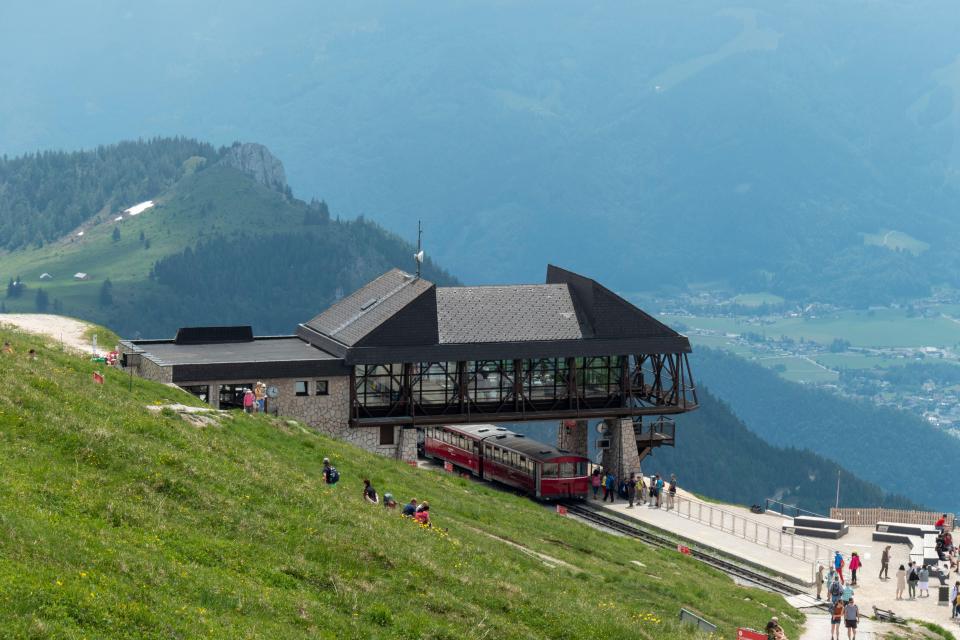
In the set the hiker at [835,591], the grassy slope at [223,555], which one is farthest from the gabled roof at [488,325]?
the grassy slope at [223,555]

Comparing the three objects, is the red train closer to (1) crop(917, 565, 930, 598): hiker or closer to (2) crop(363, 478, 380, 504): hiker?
(1) crop(917, 565, 930, 598): hiker

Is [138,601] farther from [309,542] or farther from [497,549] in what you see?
[497,549]

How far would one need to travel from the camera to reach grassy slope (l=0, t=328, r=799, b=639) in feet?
91.5

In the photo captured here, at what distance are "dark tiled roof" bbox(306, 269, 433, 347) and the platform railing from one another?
1734 cm

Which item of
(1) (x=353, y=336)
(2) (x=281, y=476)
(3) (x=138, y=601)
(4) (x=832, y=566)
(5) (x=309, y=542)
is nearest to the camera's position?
(3) (x=138, y=601)

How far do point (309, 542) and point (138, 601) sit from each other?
26.5 feet

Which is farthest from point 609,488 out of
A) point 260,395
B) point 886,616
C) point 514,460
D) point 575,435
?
point 886,616

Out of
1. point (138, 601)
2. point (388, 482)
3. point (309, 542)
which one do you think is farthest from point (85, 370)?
point (138, 601)

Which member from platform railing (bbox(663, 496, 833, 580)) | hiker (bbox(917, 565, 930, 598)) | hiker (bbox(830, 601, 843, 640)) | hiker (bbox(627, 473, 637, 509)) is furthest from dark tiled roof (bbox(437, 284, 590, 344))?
hiker (bbox(830, 601, 843, 640))

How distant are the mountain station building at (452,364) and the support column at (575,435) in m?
0.10

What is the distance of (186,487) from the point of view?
36.0 metres

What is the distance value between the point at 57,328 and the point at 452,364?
80.0 ft

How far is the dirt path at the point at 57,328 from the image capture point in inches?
3073

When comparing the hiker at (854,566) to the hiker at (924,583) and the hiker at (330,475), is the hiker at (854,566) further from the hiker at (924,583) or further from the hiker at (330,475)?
the hiker at (330,475)
